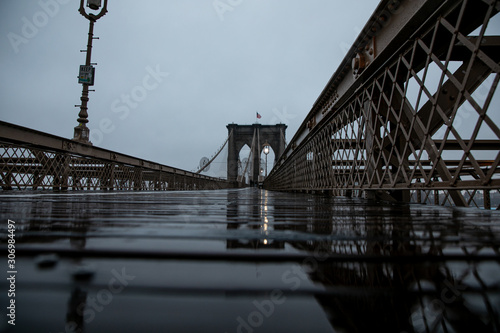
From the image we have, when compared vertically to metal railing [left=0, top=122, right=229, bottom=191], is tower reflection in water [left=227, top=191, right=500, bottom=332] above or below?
below

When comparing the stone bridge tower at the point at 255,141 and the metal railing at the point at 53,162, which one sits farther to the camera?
the stone bridge tower at the point at 255,141

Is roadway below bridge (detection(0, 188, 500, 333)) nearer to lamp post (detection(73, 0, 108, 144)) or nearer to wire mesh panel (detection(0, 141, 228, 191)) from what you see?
wire mesh panel (detection(0, 141, 228, 191))

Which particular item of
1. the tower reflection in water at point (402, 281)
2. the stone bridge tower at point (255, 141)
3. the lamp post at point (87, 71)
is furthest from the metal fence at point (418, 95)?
the stone bridge tower at point (255, 141)

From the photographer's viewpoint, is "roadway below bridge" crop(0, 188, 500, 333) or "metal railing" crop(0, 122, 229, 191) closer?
"roadway below bridge" crop(0, 188, 500, 333)

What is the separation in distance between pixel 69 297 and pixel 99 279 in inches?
2.2

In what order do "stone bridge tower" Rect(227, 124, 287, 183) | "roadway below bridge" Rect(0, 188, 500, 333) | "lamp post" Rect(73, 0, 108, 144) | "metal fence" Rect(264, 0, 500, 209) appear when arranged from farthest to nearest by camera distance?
"stone bridge tower" Rect(227, 124, 287, 183)
"lamp post" Rect(73, 0, 108, 144)
"metal fence" Rect(264, 0, 500, 209)
"roadway below bridge" Rect(0, 188, 500, 333)

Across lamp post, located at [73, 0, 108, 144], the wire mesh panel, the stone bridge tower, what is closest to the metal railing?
the wire mesh panel

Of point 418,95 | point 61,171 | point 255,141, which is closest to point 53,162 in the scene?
point 61,171

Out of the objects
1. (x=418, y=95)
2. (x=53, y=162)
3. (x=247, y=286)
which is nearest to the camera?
(x=247, y=286)

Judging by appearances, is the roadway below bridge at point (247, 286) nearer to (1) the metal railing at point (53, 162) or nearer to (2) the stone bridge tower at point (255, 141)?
(1) the metal railing at point (53, 162)

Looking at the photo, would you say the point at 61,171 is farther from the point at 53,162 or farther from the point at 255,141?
the point at 255,141

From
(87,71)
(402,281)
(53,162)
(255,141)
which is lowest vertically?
(402,281)

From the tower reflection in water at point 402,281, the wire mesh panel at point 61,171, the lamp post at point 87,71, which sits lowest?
the tower reflection in water at point 402,281

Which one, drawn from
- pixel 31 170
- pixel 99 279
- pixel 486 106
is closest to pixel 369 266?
pixel 99 279
